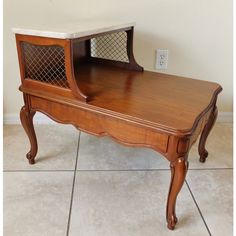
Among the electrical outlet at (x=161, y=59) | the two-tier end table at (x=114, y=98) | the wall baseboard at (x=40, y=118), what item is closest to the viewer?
the two-tier end table at (x=114, y=98)

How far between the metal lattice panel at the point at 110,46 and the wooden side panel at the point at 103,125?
512 millimetres

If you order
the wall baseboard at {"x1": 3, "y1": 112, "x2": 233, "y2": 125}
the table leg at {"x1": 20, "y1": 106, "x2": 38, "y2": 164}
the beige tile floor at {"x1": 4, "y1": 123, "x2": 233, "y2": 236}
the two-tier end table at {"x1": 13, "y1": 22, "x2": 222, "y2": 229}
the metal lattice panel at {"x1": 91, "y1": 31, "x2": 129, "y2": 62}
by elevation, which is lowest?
the beige tile floor at {"x1": 4, "y1": 123, "x2": 233, "y2": 236}

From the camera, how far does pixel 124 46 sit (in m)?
1.43

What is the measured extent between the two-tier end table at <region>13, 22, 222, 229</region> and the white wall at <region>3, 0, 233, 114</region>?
0.74 ft

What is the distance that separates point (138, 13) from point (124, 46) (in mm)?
183

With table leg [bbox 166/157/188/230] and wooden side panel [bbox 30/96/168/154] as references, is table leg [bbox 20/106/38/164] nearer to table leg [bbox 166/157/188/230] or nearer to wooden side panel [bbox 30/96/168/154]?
wooden side panel [bbox 30/96/168/154]

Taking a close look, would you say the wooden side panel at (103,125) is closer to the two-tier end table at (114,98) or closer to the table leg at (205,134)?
the two-tier end table at (114,98)

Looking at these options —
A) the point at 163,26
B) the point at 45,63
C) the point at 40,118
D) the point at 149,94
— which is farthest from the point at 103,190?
the point at 163,26

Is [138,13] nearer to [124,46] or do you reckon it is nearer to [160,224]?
[124,46]

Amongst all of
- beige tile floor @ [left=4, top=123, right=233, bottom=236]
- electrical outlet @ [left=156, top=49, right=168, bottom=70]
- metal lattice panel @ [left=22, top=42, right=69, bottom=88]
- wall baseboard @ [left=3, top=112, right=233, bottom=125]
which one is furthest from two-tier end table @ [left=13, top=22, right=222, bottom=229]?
wall baseboard @ [left=3, top=112, right=233, bottom=125]

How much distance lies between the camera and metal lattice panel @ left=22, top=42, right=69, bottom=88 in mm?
1034

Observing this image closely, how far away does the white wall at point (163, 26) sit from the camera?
1.37 metres

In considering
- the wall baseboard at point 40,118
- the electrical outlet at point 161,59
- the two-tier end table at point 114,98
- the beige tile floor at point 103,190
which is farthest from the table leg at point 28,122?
the electrical outlet at point 161,59

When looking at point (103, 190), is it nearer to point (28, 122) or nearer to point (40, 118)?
point (28, 122)
